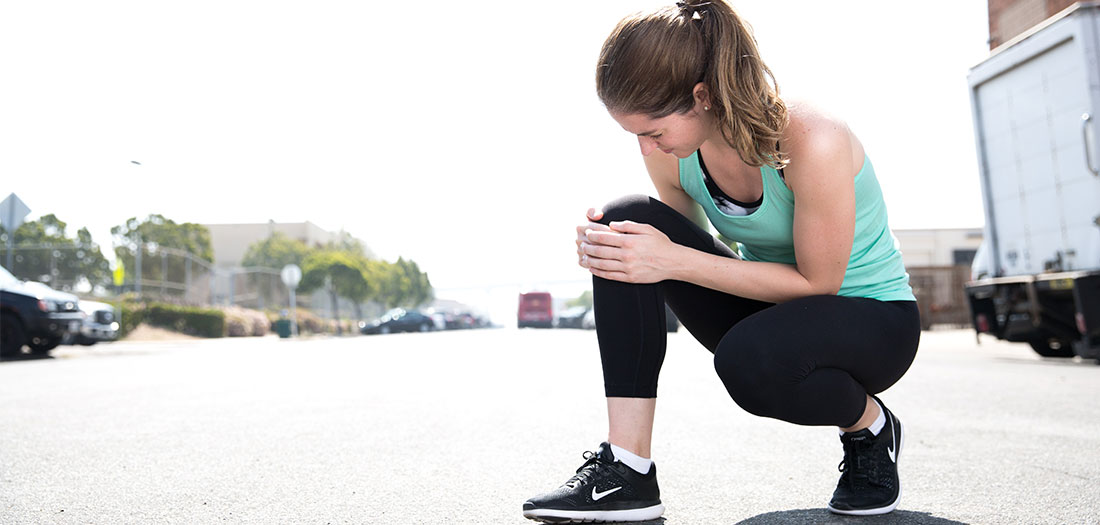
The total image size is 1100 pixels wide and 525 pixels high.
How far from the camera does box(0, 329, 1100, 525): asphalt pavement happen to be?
2361mm

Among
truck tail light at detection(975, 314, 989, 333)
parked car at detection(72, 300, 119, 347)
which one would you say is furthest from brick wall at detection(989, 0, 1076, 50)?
parked car at detection(72, 300, 119, 347)

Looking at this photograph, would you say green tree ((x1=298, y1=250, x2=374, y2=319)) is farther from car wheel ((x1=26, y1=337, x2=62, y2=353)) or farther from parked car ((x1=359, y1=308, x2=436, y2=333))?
car wheel ((x1=26, y1=337, x2=62, y2=353))

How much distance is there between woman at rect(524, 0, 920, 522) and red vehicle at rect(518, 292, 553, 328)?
159 feet

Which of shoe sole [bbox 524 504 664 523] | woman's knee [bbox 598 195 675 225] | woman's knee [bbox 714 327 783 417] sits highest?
woman's knee [bbox 598 195 675 225]

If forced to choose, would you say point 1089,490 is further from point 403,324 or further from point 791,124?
point 403,324

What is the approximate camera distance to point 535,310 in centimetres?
5125

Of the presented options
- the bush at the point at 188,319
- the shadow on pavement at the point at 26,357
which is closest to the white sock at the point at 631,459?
the shadow on pavement at the point at 26,357

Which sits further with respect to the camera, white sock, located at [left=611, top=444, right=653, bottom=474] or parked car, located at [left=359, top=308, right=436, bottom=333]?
parked car, located at [left=359, top=308, right=436, bottom=333]

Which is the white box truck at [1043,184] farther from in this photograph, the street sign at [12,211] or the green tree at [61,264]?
the green tree at [61,264]

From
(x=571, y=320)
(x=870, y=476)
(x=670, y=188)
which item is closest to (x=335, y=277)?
(x=571, y=320)

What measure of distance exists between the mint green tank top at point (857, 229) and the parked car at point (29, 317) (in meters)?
12.8

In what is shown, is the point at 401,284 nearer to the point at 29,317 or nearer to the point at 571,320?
the point at 571,320

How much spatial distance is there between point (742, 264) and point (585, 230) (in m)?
0.41

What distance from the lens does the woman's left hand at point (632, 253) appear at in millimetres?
2160
